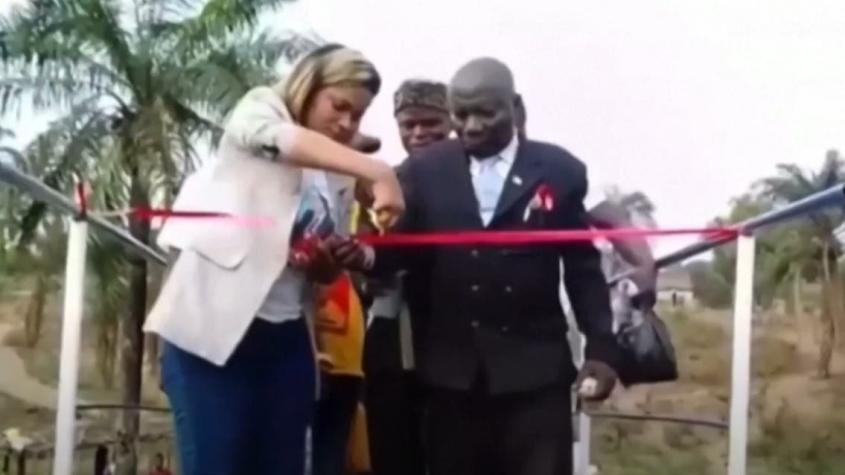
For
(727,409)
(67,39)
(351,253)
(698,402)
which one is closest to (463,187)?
(351,253)

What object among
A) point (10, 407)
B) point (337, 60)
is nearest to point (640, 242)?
point (337, 60)

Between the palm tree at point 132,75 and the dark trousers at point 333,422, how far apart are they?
256 centimetres

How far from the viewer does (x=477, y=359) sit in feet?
5.83

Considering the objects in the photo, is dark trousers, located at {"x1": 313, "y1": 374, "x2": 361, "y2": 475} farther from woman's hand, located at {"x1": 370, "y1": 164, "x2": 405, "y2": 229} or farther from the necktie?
woman's hand, located at {"x1": 370, "y1": 164, "x2": 405, "y2": 229}

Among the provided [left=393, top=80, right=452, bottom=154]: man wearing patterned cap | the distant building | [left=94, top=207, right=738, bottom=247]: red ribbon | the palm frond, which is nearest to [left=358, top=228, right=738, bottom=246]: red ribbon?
[left=94, top=207, right=738, bottom=247]: red ribbon

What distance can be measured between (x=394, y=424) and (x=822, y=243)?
222 centimetres

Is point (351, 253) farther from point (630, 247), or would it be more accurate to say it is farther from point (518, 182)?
point (630, 247)

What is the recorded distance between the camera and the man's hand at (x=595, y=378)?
5.76 feet

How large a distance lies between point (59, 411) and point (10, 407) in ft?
8.52

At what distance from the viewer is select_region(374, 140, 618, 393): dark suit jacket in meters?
1.78

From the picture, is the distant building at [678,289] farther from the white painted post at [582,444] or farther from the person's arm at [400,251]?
the person's arm at [400,251]

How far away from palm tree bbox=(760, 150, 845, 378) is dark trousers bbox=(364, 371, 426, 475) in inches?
69.8

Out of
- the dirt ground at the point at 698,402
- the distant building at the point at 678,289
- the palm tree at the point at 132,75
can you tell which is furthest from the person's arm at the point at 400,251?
the palm tree at the point at 132,75

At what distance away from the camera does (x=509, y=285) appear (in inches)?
70.1
